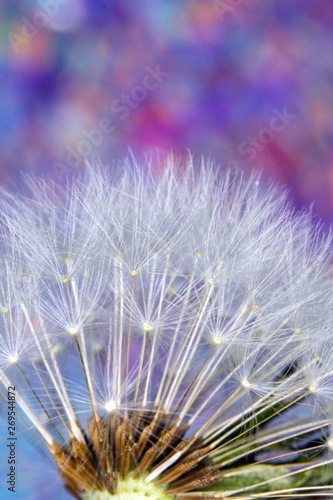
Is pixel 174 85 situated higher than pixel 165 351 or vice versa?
pixel 174 85

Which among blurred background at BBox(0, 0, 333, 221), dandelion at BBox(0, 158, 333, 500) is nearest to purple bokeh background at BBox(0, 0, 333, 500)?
blurred background at BBox(0, 0, 333, 221)

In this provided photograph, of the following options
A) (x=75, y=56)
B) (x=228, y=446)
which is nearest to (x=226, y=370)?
(x=228, y=446)

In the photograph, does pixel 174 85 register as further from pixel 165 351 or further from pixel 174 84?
pixel 165 351

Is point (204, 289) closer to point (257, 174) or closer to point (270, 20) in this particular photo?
point (257, 174)

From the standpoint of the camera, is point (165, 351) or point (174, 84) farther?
point (174, 84)

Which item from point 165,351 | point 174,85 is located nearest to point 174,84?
point 174,85

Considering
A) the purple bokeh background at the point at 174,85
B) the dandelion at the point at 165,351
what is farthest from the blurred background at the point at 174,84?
the dandelion at the point at 165,351

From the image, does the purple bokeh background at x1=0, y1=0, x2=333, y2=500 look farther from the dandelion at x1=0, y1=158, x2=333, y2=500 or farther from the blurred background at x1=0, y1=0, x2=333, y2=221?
the dandelion at x1=0, y1=158, x2=333, y2=500
